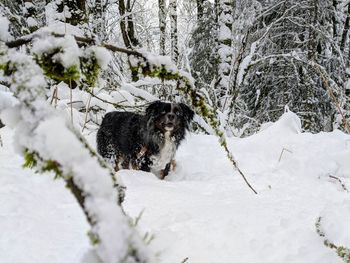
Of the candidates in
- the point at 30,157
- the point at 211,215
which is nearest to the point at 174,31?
the point at 211,215

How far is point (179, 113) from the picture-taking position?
243 inches

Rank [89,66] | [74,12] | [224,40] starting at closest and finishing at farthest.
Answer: [89,66], [74,12], [224,40]

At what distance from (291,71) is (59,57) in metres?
12.0

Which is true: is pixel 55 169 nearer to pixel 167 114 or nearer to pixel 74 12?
pixel 167 114

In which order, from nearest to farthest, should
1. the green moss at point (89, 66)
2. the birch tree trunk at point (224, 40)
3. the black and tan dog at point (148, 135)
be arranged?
the green moss at point (89, 66), the black and tan dog at point (148, 135), the birch tree trunk at point (224, 40)

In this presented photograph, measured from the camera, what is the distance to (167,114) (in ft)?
19.8

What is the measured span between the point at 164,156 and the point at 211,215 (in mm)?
3432

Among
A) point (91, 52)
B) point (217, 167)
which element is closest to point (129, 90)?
point (217, 167)

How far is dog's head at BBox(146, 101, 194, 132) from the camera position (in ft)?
19.7

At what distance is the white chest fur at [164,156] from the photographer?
6158 mm

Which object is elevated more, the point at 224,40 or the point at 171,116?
the point at 224,40

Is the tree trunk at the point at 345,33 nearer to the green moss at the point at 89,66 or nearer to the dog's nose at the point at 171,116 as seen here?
the dog's nose at the point at 171,116

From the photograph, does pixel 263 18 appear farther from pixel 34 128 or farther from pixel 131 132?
pixel 34 128

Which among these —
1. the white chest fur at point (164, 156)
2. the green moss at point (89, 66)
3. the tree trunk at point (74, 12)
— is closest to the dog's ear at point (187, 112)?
the white chest fur at point (164, 156)
